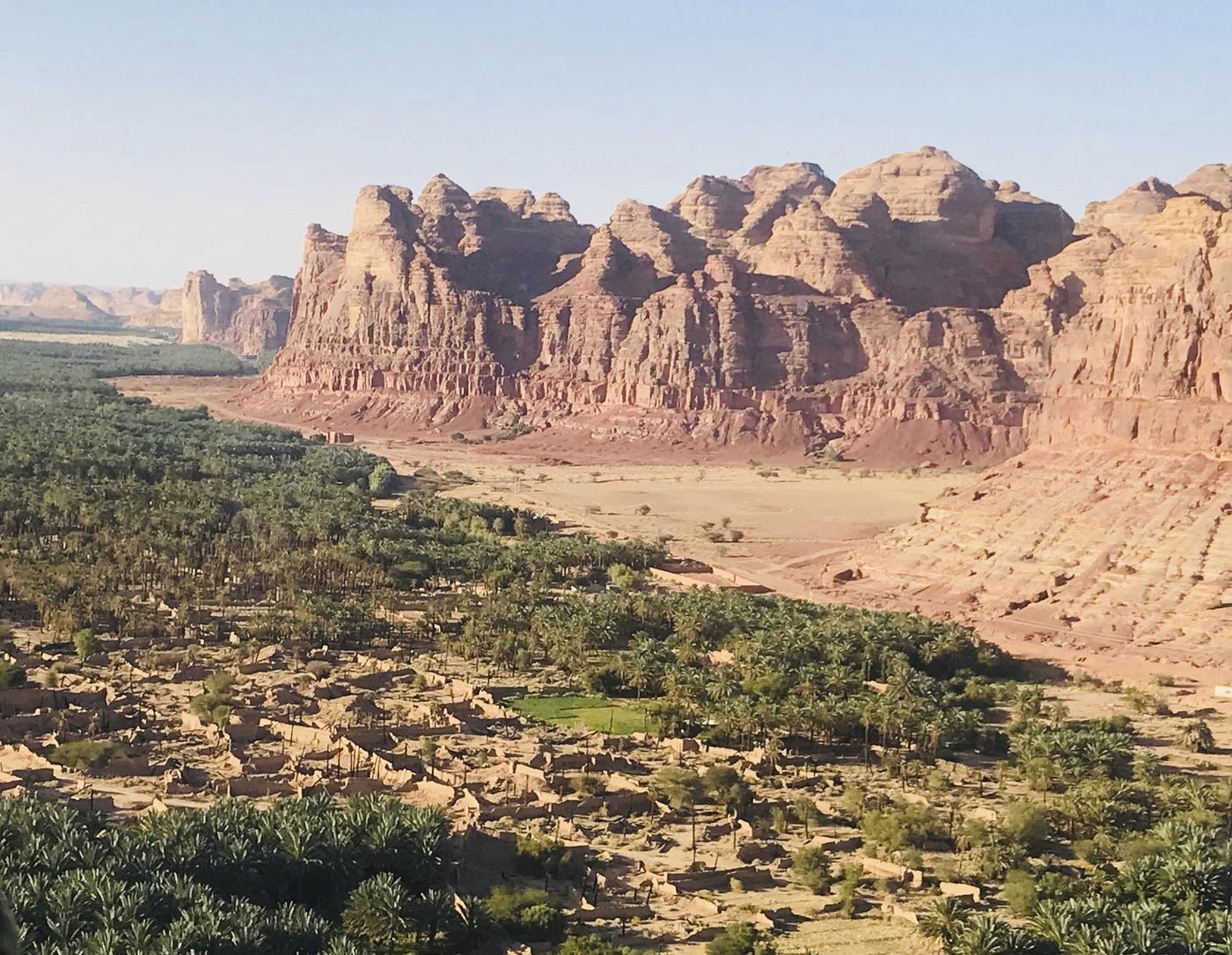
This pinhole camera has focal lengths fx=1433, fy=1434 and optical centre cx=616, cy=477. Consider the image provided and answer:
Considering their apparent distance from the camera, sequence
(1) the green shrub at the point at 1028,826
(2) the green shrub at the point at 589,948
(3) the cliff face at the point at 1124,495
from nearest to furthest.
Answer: (2) the green shrub at the point at 589,948
(1) the green shrub at the point at 1028,826
(3) the cliff face at the point at 1124,495

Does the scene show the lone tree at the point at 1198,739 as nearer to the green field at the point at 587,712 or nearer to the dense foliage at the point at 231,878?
the green field at the point at 587,712

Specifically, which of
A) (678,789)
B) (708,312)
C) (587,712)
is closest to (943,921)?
(678,789)

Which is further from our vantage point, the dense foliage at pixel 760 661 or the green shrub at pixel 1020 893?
the dense foliage at pixel 760 661

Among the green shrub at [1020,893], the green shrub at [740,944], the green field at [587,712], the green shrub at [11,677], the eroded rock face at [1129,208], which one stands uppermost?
the eroded rock face at [1129,208]

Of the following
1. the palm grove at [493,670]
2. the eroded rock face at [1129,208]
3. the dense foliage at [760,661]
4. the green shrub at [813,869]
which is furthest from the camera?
the eroded rock face at [1129,208]

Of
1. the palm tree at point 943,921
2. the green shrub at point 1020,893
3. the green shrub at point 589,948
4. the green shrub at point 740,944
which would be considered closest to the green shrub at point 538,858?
the green shrub at point 589,948

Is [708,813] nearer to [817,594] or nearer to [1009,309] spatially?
[817,594]

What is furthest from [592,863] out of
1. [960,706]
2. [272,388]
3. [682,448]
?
[272,388]
